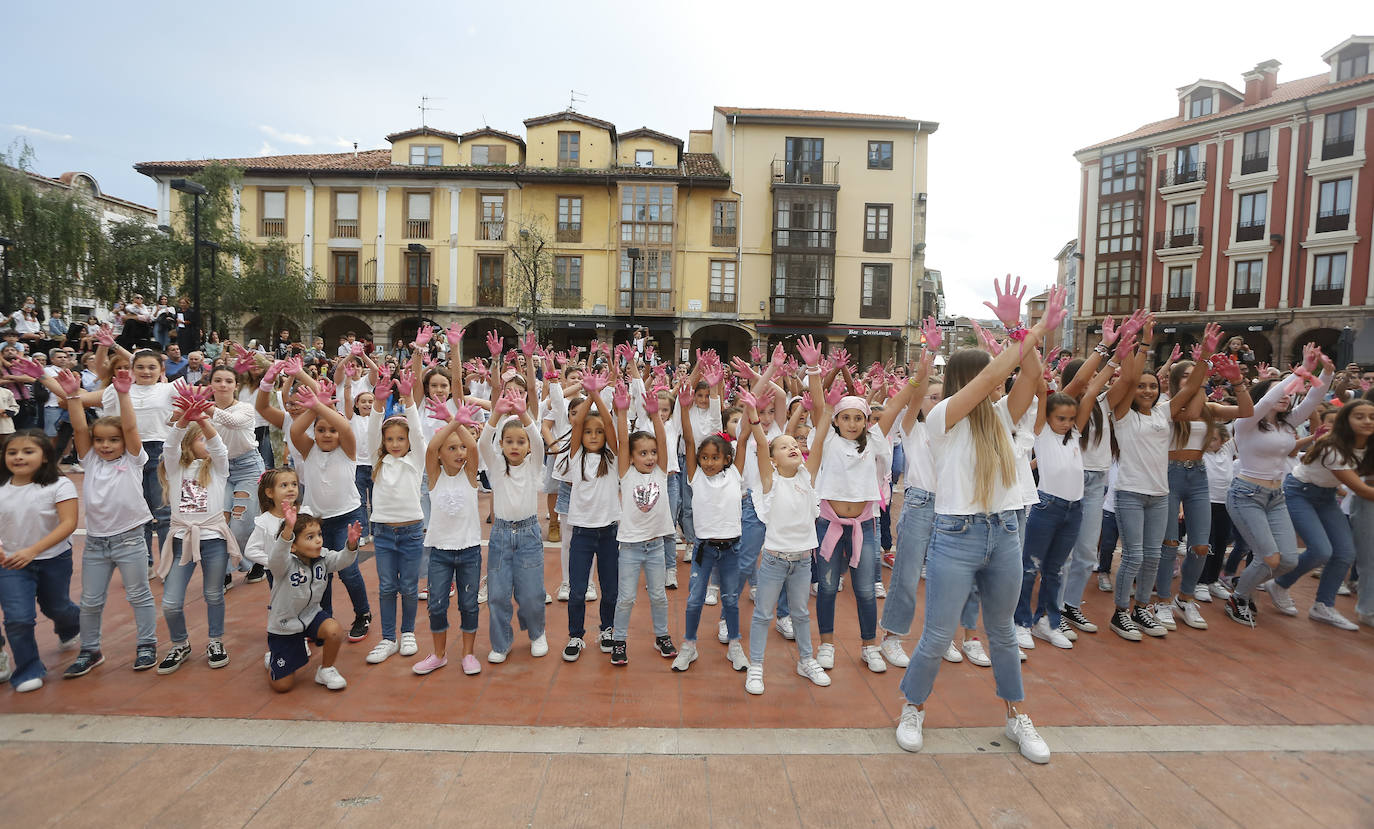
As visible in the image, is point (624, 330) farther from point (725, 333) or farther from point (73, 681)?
point (73, 681)

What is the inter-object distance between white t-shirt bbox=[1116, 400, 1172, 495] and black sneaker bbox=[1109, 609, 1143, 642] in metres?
0.93

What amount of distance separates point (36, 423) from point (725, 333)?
2474cm

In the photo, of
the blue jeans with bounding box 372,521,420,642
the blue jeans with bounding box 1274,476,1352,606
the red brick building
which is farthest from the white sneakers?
the red brick building

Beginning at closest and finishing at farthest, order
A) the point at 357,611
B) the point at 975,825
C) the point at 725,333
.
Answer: the point at 975,825 → the point at 357,611 → the point at 725,333

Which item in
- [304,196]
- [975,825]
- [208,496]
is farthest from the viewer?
[304,196]

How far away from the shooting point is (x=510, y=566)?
4.58 metres

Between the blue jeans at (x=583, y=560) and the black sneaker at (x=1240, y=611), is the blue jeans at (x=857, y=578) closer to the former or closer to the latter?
the blue jeans at (x=583, y=560)

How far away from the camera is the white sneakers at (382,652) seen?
4477 millimetres

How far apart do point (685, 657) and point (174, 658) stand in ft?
10.4

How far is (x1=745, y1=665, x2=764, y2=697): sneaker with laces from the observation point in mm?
4102

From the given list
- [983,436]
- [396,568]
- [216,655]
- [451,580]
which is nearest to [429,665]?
[451,580]

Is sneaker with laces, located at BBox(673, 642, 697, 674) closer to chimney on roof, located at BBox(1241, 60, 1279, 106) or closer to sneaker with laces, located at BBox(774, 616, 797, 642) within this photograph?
sneaker with laces, located at BBox(774, 616, 797, 642)

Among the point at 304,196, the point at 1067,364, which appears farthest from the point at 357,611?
the point at 304,196

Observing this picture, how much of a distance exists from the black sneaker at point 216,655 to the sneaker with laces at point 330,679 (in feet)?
2.38
